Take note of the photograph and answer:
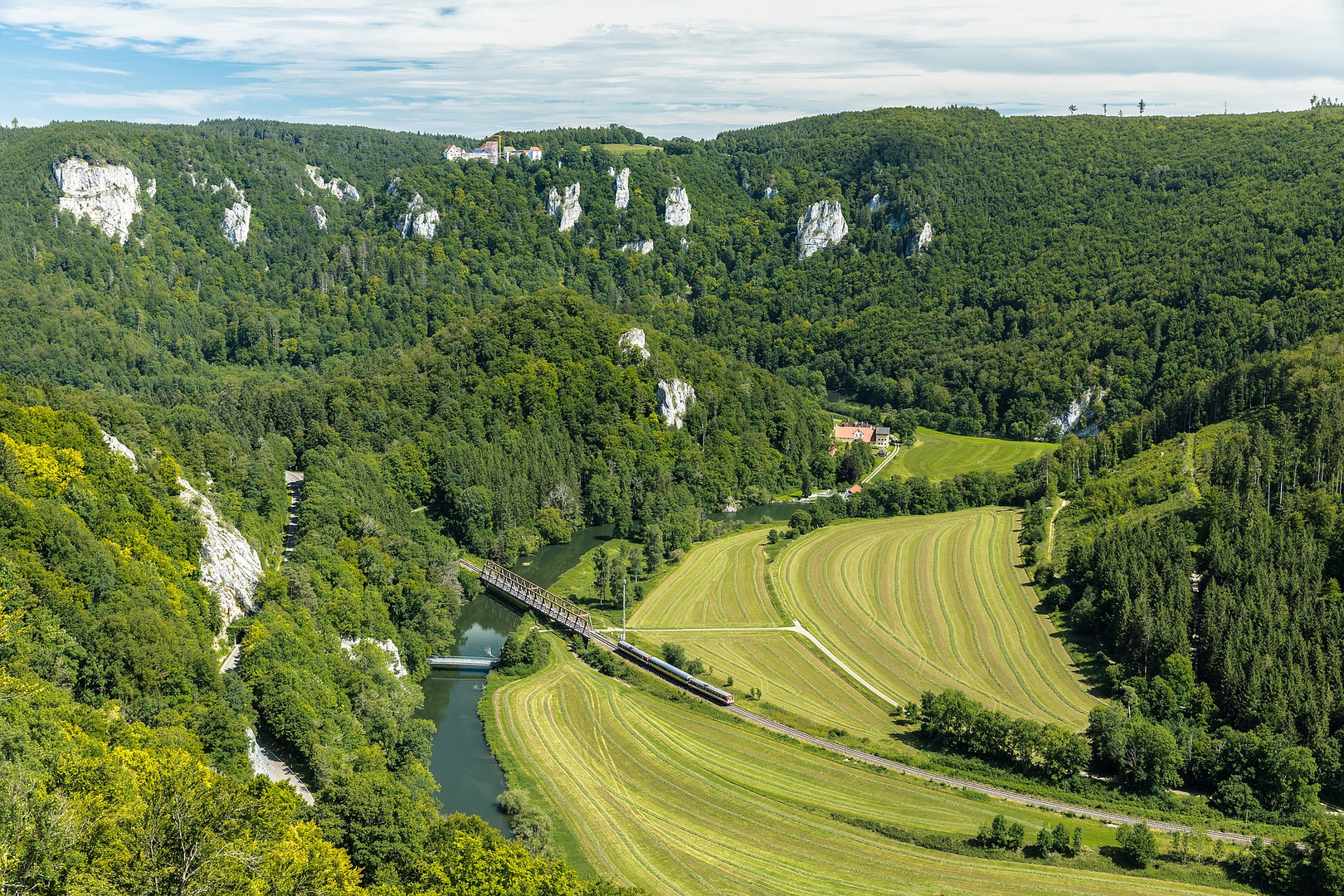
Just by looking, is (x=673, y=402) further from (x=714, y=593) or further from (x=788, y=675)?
(x=788, y=675)

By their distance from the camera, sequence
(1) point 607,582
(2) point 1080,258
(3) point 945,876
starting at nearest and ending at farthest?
(3) point 945,876, (1) point 607,582, (2) point 1080,258

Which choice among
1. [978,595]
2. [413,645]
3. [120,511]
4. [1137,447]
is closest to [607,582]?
[413,645]

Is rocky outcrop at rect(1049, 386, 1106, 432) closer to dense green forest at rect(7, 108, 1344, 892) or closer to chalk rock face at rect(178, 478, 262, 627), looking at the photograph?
dense green forest at rect(7, 108, 1344, 892)

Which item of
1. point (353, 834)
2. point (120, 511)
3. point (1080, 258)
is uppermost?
point (1080, 258)

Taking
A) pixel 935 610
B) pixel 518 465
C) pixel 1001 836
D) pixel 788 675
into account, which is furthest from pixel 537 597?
pixel 1001 836

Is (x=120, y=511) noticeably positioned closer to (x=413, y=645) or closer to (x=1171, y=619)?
(x=413, y=645)

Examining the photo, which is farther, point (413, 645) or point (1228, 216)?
point (1228, 216)

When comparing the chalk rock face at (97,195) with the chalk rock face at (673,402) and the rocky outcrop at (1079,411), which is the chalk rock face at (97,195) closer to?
the chalk rock face at (673,402)
